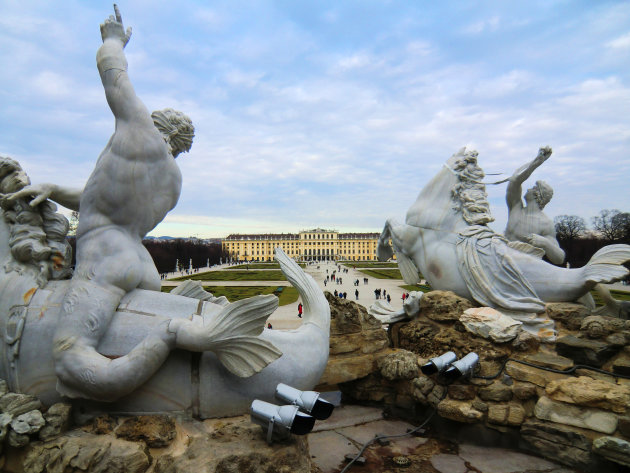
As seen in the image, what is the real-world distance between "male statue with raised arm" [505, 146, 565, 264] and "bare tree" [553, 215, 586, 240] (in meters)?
38.4

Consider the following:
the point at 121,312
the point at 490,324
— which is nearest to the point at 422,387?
the point at 490,324

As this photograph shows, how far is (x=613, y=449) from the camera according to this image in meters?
3.49

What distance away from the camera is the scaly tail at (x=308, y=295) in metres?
3.67

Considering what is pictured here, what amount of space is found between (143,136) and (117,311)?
132cm

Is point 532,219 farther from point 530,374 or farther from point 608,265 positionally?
point 530,374

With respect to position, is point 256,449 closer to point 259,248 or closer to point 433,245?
point 433,245

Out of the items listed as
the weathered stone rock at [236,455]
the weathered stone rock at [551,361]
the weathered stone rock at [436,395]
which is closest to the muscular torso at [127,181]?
the weathered stone rock at [236,455]

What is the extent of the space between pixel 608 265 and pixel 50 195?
6.63 meters

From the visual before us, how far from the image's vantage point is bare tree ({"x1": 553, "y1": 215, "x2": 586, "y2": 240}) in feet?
142

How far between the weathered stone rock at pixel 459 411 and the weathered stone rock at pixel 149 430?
280 centimetres

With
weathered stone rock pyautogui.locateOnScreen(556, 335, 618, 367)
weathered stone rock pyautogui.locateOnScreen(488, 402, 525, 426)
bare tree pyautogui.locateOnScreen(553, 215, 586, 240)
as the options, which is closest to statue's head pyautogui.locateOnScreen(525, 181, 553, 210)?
weathered stone rock pyautogui.locateOnScreen(556, 335, 618, 367)

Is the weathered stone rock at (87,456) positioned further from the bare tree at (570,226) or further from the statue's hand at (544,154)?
the bare tree at (570,226)

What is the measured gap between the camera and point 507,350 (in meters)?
5.07

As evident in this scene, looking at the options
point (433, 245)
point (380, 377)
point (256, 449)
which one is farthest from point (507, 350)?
point (256, 449)
